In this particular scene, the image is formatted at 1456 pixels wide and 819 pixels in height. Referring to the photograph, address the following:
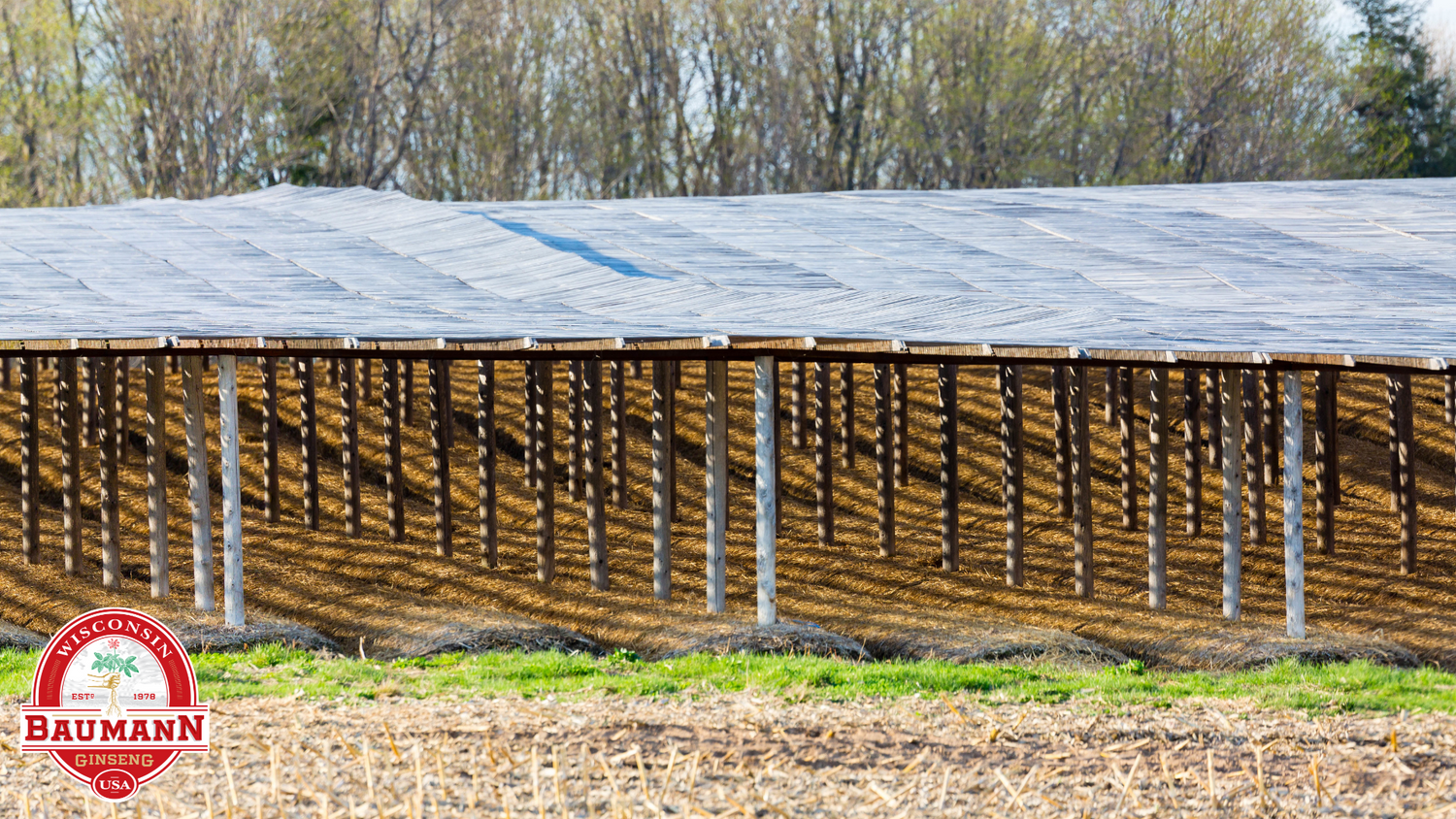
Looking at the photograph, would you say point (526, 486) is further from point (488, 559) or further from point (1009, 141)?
point (1009, 141)

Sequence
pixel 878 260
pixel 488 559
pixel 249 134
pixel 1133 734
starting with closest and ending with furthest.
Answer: pixel 1133 734, pixel 488 559, pixel 878 260, pixel 249 134

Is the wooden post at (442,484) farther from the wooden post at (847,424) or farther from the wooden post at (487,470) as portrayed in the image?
the wooden post at (847,424)

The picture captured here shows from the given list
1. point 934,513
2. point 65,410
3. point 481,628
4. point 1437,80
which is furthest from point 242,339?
point 1437,80

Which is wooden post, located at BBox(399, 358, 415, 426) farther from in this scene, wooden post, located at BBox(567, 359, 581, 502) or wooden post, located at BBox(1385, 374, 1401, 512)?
wooden post, located at BBox(1385, 374, 1401, 512)

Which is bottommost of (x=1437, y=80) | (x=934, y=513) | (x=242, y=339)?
(x=934, y=513)

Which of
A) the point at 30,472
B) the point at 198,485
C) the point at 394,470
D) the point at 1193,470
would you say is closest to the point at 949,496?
the point at 1193,470

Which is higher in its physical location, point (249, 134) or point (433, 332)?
point (249, 134)

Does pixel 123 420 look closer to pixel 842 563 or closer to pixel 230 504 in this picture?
pixel 230 504

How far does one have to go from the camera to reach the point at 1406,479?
606 inches

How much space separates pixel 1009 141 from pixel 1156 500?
24.8 metres

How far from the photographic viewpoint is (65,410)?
15.7 metres

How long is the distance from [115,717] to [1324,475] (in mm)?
15000

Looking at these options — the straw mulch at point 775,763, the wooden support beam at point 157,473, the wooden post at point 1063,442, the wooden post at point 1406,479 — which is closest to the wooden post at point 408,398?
the wooden support beam at point 157,473

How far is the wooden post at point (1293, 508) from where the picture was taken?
1140cm
